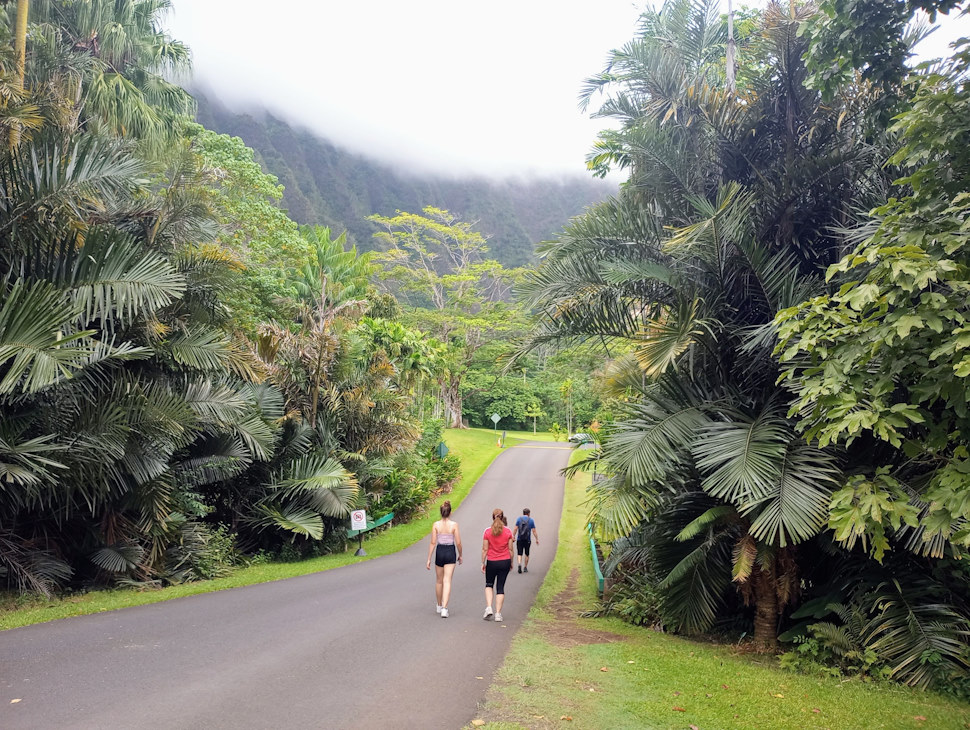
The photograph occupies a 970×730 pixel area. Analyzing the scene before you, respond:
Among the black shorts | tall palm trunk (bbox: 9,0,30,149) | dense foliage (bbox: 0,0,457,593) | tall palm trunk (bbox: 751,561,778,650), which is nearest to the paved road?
the black shorts

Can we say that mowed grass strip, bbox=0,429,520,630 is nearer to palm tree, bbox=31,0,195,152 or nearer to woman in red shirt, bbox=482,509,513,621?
woman in red shirt, bbox=482,509,513,621

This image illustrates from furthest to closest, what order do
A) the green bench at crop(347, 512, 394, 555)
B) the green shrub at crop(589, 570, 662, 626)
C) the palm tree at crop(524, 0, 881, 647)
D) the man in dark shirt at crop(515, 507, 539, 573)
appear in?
1. the green bench at crop(347, 512, 394, 555)
2. the man in dark shirt at crop(515, 507, 539, 573)
3. the green shrub at crop(589, 570, 662, 626)
4. the palm tree at crop(524, 0, 881, 647)

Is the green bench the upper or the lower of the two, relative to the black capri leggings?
lower

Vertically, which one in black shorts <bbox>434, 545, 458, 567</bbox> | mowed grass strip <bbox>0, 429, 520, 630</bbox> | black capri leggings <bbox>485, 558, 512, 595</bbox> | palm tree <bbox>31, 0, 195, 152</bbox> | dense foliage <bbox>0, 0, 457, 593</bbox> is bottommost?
mowed grass strip <bbox>0, 429, 520, 630</bbox>

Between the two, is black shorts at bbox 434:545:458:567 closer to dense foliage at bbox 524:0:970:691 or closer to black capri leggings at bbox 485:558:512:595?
black capri leggings at bbox 485:558:512:595

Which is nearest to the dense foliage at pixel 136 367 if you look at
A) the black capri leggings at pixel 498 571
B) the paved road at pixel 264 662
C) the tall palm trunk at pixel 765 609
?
the paved road at pixel 264 662

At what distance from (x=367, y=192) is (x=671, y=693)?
104111mm

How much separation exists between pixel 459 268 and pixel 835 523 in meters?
41.6

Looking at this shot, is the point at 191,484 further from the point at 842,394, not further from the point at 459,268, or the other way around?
the point at 459,268

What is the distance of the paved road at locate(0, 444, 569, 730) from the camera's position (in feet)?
17.6

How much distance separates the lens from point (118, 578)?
11.3 metres

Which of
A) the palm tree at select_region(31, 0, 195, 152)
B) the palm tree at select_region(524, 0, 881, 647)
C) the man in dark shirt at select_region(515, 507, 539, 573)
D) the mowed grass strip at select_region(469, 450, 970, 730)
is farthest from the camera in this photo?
the man in dark shirt at select_region(515, 507, 539, 573)

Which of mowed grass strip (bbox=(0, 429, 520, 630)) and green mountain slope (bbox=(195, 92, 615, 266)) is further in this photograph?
green mountain slope (bbox=(195, 92, 615, 266))

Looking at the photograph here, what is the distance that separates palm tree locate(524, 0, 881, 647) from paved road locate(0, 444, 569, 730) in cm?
279
